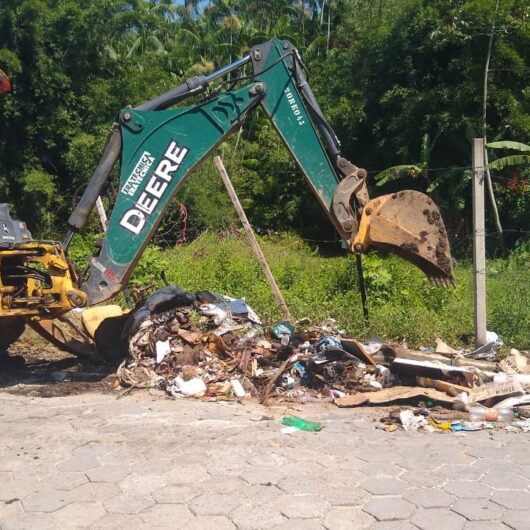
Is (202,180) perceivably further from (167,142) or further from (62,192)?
(167,142)

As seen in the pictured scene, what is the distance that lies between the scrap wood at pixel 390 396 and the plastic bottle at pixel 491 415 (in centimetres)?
28

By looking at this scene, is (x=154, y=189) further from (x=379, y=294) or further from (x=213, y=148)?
(x=379, y=294)

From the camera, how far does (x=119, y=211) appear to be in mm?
6184

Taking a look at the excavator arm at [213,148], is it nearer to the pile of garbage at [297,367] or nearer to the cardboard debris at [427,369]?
the cardboard debris at [427,369]

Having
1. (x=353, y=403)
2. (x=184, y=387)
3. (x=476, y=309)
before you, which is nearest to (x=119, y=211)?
(x=184, y=387)

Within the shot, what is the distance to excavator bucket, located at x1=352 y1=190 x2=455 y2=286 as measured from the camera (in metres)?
5.89

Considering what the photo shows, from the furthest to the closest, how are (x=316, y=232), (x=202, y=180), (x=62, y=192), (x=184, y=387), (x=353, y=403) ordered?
1. (x=316, y=232)
2. (x=202, y=180)
3. (x=62, y=192)
4. (x=184, y=387)
5. (x=353, y=403)

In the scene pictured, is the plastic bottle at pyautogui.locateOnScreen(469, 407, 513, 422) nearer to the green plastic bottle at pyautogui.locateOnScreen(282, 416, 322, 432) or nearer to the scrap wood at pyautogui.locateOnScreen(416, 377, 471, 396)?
the scrap wood at pyautogui.locateOnScreen(416, 377, 471, 396)

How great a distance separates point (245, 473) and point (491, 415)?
2.24m

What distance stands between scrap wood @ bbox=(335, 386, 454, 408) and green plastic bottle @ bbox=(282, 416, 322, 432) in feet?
2.06

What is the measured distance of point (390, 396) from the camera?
570cm

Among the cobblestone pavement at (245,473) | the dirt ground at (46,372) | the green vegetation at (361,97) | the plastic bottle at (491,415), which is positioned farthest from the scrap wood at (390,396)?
the green vegetation at (361,97)

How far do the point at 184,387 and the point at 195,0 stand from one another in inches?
1512

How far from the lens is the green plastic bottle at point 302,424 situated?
506 centimetres
